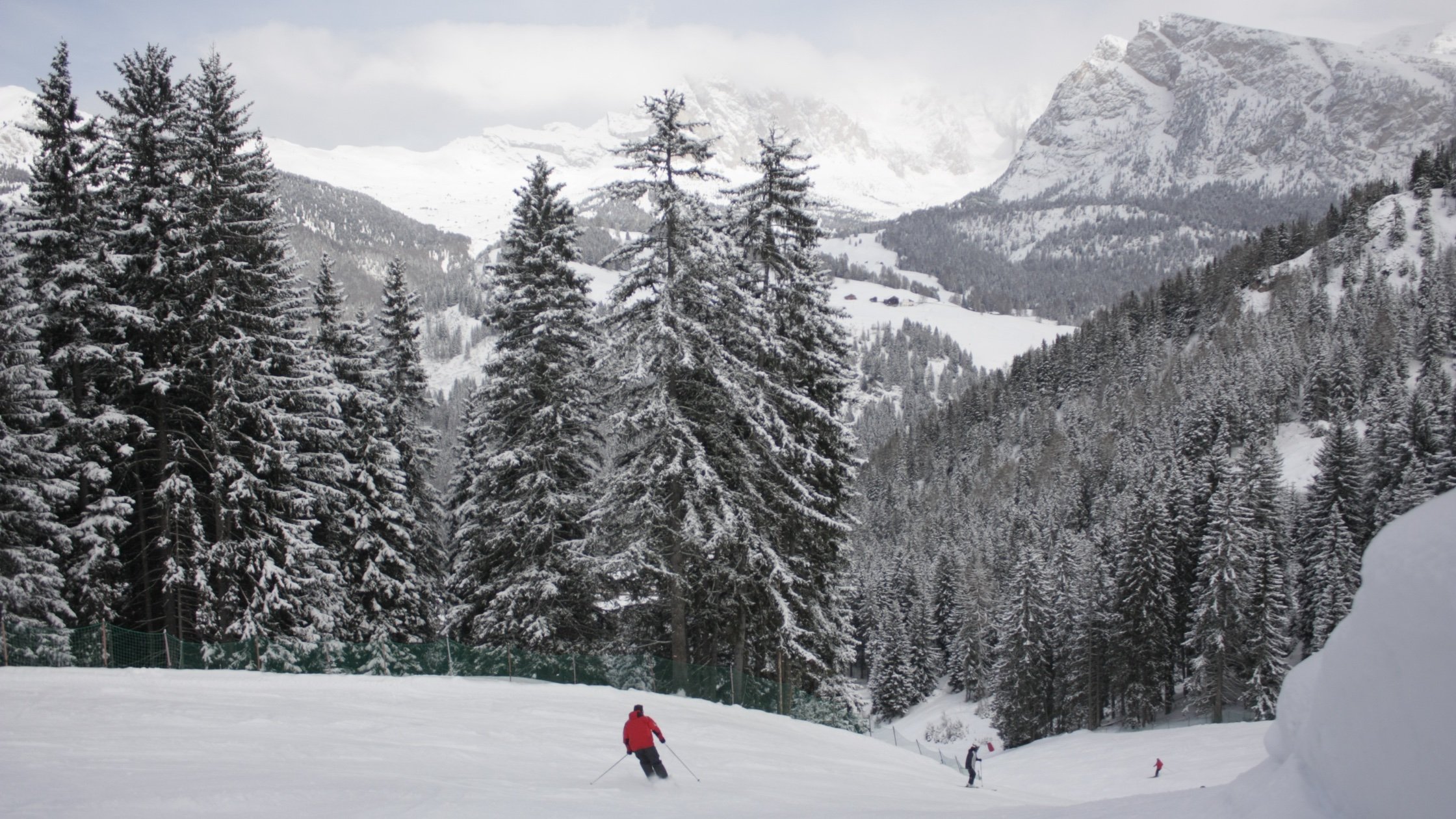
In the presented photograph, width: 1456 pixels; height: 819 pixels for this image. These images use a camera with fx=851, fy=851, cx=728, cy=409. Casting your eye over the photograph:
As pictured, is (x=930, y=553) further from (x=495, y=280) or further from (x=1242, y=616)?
(x=495, y=280)

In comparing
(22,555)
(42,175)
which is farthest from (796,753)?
(42,175)

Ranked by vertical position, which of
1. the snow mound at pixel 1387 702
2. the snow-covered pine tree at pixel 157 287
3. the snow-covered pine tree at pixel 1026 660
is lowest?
the snow-covered pine tree at pixel 1026 660

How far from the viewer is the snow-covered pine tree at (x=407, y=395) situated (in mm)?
29391

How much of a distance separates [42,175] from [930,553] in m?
106

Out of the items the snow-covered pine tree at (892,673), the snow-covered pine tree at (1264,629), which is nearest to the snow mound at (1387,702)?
the snow-covered pine tree at (1264,629)

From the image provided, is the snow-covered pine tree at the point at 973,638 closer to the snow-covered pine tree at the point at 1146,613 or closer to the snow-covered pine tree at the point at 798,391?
the snow-covered pine tree at the point at 1146,613

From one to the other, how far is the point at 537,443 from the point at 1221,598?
4326 cm

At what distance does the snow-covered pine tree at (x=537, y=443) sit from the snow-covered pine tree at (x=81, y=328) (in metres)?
8.41

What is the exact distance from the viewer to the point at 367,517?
26469mm

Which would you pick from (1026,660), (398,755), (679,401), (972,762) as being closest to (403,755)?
(398,755)

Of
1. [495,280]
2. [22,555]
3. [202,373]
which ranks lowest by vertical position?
[22,555]

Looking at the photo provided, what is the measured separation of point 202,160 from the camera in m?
22.1

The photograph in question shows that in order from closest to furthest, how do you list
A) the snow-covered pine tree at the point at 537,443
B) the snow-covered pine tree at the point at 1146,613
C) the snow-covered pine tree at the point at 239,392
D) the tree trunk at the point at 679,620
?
1. the tree trunk at the point at 679,620
2. the snow-covered pine tree at the point at 239,392
3. the snow-covered pine tree at the point at 537,443
4. the snow-covered pine tree at the point at 1146,613

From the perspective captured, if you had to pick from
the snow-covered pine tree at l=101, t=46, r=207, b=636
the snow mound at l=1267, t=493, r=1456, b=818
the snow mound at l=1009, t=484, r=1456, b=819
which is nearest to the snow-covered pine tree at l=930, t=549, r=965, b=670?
the snow-covered pine tree at l=101, t=46, r=207, b=636
